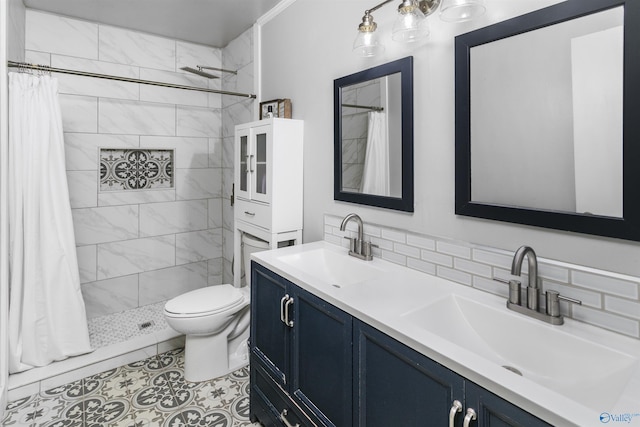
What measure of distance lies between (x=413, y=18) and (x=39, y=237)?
2501 millimetres

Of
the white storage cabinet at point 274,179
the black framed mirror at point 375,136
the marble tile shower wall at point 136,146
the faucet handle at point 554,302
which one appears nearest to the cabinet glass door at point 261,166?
the white storage cabinet at point 274,179

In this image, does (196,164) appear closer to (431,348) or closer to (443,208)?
(443,208)

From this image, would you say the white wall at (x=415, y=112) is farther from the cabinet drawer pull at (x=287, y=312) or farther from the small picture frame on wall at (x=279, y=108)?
the cabinet drawer pull at (x=287, y=312)

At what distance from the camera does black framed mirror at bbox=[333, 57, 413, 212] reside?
1.62m

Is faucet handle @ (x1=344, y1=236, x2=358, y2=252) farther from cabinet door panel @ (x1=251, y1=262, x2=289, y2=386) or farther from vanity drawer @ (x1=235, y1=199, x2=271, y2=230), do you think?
vanity drawer @ (x1=235, y1=199, x2=271, y2=230)

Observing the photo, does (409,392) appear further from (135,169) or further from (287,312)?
(135,169)

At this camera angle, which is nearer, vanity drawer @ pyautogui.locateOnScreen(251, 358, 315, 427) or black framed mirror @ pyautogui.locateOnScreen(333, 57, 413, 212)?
vanity drawer @ pyautogui.locateOnScreen(251, 358, 315, 427)

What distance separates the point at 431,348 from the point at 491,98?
0.94 m

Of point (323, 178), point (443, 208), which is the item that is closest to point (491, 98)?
point (443, 208)

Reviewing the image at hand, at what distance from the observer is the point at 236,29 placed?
294 cm

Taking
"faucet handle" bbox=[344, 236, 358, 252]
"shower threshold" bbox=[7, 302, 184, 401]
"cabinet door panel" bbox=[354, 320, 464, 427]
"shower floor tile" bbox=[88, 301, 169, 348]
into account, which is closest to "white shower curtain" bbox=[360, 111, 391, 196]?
"faucet handle" bbox=[344, 236, 358, 252]

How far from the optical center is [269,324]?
1.69m

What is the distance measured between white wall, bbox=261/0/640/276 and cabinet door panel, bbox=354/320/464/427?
0.60 m

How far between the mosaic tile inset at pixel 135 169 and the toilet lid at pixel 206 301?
1.36m
